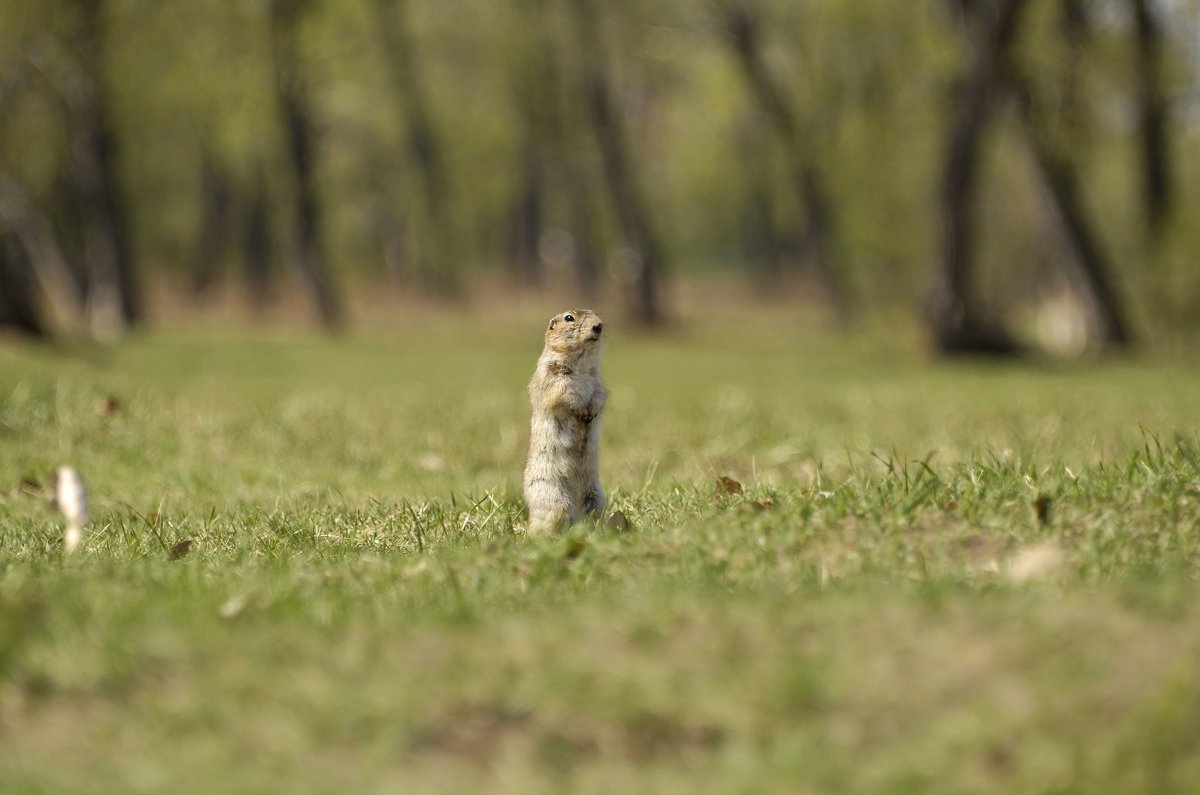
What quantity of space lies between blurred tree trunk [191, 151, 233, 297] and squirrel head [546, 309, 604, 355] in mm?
48539

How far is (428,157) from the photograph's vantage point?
5609 centimetres

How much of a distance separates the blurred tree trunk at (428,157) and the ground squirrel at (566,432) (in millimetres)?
43623

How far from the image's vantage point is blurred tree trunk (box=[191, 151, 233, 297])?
55.1m

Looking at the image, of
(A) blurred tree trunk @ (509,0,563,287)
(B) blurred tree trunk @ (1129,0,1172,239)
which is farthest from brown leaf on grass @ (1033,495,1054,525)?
(A) blurred tree trunk @ (509,0,563,287)

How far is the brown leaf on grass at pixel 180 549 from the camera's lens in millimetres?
6246

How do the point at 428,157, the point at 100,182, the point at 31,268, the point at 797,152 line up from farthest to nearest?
the point at 428,157 < the point at 31,268 < the point at 797,152 < the point at 100,182

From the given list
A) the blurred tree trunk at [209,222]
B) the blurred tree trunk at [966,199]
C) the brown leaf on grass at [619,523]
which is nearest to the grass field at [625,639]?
the brown leaf on grass at [619,523]

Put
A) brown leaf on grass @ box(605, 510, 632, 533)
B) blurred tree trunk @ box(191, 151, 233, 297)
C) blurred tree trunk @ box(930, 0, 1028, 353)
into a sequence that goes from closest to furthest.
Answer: brown leaf on grass @ box(605, 510, 632, 533) → blurred tree trunk @ box(930, 0, 1028, 353) → blurred tree trunk @ box(191, 151, 233, 297)

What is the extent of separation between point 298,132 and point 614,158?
8.48 metres

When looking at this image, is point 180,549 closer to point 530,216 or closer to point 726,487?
point 726,487

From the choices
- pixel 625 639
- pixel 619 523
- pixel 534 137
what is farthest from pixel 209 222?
pixel 625 639

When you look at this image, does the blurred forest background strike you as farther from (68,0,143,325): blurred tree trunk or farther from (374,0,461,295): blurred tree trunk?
(374,0,461,295): blurred tree trunk

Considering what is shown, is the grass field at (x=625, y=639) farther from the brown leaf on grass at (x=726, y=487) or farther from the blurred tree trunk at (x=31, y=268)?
the blurred tree trunk at (x=31, y=268)

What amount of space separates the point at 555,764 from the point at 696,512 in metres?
2.82
